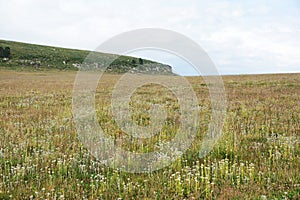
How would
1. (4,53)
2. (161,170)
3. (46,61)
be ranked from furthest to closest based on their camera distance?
(46,61), (4,53), (161,170)

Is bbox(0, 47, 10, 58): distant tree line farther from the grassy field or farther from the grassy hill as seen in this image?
the grassy field

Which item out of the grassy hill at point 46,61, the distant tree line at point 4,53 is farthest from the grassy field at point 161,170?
the distant tree line at point 4,53

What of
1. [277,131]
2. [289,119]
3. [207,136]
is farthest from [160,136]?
[289,119]

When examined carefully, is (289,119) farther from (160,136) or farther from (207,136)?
(160,136)

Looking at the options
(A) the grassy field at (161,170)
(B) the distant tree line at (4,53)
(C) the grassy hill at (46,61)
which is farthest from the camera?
(B) the distant tree line at (4,53)

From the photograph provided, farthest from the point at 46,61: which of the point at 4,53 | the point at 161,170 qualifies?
the point at 161,170

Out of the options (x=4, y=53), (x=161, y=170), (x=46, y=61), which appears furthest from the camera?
(x=46, y=61)

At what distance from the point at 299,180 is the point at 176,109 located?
10.3 meters

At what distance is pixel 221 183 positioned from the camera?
656cm

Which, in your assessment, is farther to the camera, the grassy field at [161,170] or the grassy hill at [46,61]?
the grassy hill at [46,61]

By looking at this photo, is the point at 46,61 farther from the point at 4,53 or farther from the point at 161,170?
the point at 161,170

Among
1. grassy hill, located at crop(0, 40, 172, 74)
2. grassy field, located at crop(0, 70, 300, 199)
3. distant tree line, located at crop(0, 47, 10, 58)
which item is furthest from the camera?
distant tree line, located at crop(0, 47, 10, 58)

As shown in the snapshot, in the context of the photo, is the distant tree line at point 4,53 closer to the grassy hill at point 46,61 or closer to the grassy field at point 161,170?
the grassy hill at point 46,61

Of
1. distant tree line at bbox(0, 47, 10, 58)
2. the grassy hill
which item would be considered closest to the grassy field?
the grassy hill
